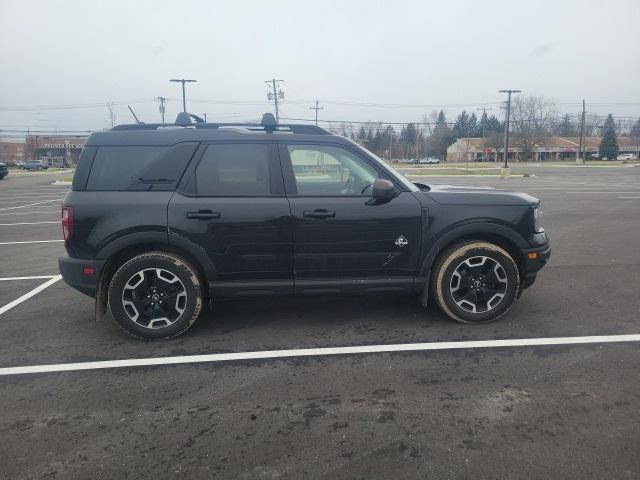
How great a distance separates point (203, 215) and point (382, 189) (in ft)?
5.15

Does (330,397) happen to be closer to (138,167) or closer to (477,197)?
(477,197)


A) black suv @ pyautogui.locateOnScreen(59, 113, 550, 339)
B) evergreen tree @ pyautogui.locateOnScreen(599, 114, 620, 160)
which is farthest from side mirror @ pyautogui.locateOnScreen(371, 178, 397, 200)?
evergreen tree @ pyautogui.locateOnScreen(599, 114, 620, 160)

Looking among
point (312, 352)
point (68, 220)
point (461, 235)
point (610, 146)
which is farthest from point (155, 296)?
point (610, 146)

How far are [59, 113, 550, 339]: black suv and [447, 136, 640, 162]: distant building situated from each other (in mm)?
92311

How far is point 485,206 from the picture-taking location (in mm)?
4316

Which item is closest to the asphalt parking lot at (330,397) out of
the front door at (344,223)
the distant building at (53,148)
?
the front door at (344,223)

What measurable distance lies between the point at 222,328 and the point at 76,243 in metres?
1.49

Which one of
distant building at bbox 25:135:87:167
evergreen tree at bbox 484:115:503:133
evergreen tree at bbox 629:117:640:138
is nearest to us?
distant building at bbox 25:135:87:167

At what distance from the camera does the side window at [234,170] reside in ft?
13.5

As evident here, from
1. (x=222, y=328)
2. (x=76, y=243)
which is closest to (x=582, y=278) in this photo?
(x=222, y=328)

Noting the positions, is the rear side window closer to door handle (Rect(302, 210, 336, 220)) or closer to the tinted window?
the tinted window

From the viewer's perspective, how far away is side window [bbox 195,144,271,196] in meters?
4.11

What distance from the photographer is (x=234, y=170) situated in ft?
13.6

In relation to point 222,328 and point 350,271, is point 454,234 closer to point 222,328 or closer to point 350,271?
point 350,271
